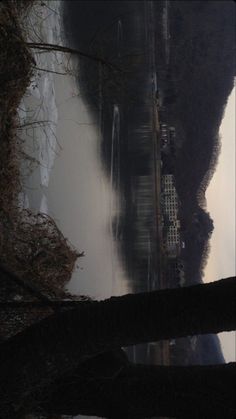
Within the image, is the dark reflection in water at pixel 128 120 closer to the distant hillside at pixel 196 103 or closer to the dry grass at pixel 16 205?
the distant hillside at pixel 196 103

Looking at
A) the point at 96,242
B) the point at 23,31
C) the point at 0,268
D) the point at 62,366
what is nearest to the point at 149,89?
the point at 96,242

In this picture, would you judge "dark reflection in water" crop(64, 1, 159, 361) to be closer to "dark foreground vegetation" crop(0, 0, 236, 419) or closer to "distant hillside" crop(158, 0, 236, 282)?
"distant hillside" crop(158, 0, 236, 282)

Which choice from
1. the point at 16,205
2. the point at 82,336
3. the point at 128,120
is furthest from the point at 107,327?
the point at 128,120

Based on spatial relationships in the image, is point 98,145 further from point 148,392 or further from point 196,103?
point 148,392

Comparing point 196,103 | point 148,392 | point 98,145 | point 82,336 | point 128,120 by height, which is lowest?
point 148,392

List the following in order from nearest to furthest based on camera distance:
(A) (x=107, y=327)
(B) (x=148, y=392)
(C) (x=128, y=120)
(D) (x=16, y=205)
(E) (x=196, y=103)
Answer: (A) (x=107, y=327), (B) (x=148, y=392), (D) (x=16, y=205), (C) (x=128, y=120), (E) (x=196, y=103)

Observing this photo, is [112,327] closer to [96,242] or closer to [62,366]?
[62,366]

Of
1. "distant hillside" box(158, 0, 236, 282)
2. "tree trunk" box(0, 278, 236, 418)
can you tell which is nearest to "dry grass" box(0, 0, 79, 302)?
"tree trunk" box(0, 278, 236, 418)
